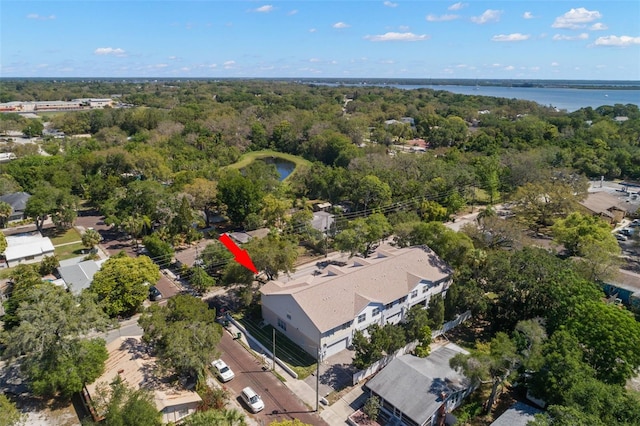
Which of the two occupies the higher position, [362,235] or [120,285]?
[362,235]

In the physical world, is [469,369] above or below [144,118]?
below

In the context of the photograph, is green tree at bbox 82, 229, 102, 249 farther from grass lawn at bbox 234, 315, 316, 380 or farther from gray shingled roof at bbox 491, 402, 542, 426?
gray shingled roof at bbox 491, 402, 542, 426

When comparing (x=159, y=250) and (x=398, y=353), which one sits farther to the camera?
(x=159, y=250)

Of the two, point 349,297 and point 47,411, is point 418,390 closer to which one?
point 349,297

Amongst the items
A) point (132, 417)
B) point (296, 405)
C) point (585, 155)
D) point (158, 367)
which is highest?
point (585, 155)

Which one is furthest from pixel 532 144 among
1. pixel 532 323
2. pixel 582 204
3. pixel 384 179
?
pixel 532 323

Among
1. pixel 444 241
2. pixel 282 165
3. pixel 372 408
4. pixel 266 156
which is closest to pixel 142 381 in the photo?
pixel 372 408

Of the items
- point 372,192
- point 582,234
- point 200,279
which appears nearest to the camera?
point 200,279

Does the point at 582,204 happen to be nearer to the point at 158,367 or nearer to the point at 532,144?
the point at 532,144
